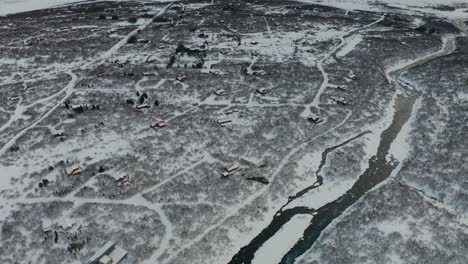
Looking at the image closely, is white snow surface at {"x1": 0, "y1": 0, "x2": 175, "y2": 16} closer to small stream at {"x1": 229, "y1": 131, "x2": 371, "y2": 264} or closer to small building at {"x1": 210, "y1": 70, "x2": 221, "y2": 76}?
small building at {"x1": 210, "y1": 70, "x2": 221, "y2": 76}

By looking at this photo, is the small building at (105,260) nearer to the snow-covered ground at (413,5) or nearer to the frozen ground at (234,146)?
the frozen ground at (234,146)

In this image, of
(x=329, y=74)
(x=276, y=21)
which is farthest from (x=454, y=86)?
(x=276, y=21)

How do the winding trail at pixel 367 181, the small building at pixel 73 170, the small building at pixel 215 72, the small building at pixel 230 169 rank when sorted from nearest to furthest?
the winding trail at pixel 367 181
the small building at pixel 73 170
the small building at pixel 230 169
the small building at pixel 215 72

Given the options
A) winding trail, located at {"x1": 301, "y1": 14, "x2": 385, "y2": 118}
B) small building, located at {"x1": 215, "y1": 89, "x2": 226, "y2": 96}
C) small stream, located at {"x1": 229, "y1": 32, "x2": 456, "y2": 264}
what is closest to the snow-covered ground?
winding trail, located at {"x1": 301, "y1": 14, "x2": 385, "y2": 118}

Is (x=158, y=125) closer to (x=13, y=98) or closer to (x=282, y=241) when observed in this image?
(x=282, y=241)

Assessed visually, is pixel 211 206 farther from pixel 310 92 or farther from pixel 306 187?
pixel 310 92

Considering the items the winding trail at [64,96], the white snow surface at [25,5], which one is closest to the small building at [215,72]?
the winding trail at [64,96]
